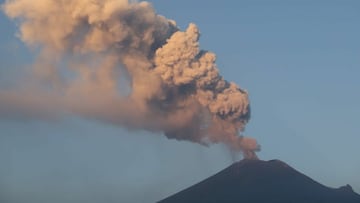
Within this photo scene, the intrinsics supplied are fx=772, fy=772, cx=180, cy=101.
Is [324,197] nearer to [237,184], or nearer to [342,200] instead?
[342,200]

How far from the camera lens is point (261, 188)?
102000mm

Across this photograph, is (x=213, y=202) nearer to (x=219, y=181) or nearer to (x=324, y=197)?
(x=219, y=181)

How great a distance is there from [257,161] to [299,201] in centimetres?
877

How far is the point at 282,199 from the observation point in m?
98.9

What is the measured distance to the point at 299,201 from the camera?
97.2m

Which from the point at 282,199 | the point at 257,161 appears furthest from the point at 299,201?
the point at 257,161

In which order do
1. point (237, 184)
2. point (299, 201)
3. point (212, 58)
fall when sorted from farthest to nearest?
point (237, 184), point (299, 201), point (212, 58)

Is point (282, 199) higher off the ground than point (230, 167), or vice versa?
point (230, 167)

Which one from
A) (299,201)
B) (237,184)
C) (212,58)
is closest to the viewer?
(212,58)

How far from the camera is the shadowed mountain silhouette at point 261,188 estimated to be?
99.9 m

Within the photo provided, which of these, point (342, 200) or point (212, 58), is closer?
point (212, 58)

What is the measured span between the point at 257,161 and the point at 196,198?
9515mm

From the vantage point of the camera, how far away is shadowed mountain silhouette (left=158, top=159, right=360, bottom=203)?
9988 cm

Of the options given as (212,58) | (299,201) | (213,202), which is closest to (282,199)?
(299,201)
